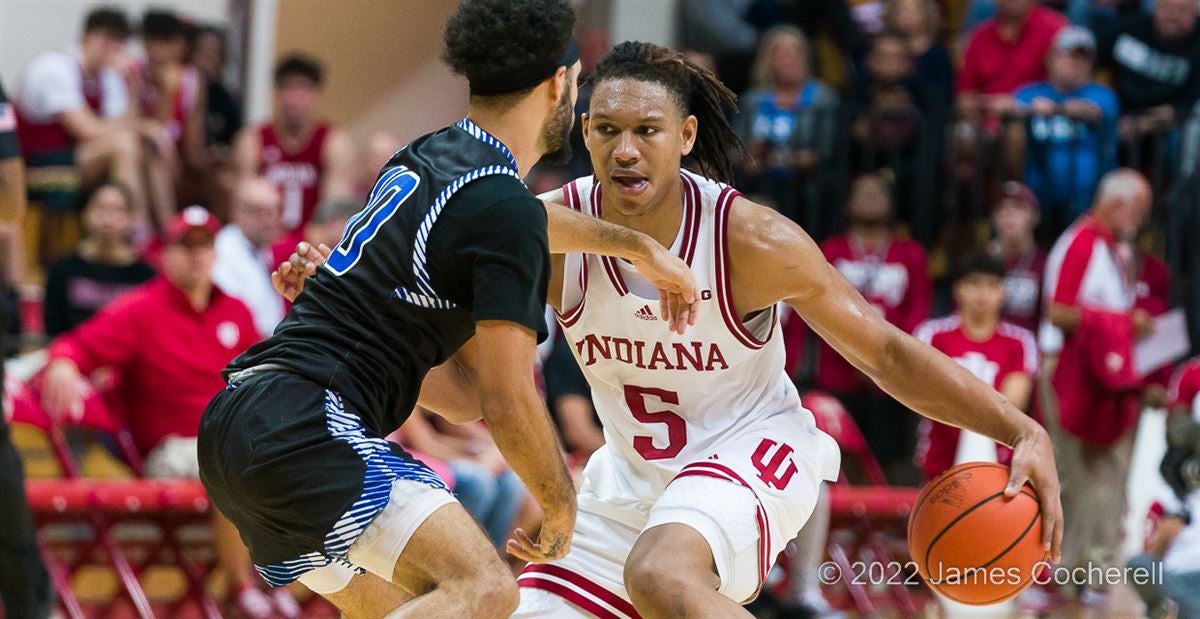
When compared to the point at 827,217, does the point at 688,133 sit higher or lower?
higher

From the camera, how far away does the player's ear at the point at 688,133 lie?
15.4 feet

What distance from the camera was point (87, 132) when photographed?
9539mm

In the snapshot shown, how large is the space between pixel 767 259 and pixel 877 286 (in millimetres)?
5158

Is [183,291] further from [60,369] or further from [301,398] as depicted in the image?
[301,398]

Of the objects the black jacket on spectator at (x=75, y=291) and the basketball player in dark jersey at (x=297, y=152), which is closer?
the black jacket on spectator at (x=75, y=291)

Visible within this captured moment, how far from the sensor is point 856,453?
9344 millimetres

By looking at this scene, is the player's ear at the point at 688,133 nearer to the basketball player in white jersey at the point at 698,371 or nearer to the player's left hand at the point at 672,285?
the basketball player in white jersey at the point at 698,371

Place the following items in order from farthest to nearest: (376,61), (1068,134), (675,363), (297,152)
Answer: (376,61) < (1068,134) < (297,152) < (675,363)

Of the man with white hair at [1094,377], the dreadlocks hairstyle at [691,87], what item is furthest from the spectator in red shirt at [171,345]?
the man with white hair at [1094,377]

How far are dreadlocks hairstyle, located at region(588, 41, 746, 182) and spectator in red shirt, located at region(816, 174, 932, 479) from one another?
456 cm

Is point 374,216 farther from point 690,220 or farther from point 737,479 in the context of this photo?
point 737,479

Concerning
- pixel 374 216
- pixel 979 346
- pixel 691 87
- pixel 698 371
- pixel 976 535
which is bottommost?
pixel 979 346

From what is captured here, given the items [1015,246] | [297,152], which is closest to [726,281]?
[1015,246]

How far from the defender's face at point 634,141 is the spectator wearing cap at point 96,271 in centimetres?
435
